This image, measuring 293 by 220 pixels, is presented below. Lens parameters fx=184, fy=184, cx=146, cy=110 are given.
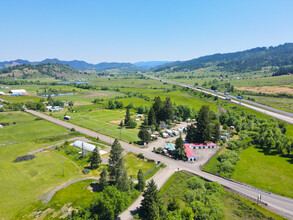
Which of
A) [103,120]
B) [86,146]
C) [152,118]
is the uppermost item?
[152,118]

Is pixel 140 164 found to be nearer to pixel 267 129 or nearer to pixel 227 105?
pixel 267 129

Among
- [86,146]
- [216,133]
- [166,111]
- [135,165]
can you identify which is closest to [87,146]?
[86,146]

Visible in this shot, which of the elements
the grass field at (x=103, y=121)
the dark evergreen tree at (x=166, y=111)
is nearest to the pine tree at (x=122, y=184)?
the grass field at (x=103, y=121)

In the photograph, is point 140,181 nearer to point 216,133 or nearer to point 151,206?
point 151,206

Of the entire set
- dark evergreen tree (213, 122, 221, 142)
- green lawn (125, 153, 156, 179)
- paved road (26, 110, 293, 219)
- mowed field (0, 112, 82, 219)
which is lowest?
paved road (26, 110, 293, 219)

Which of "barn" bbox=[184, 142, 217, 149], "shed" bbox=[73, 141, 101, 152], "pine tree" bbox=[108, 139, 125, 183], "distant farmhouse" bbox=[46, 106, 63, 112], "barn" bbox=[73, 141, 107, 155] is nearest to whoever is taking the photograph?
"pine tree" bbox=[108, 139, 125, 183]

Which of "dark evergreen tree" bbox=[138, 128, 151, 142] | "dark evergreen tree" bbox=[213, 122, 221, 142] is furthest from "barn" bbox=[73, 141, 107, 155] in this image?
"dark evergreen tree" bbox=[213, 122, 221, 142]

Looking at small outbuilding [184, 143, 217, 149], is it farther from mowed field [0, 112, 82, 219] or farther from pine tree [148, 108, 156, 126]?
mowed field [0, 112, 82, 219]
